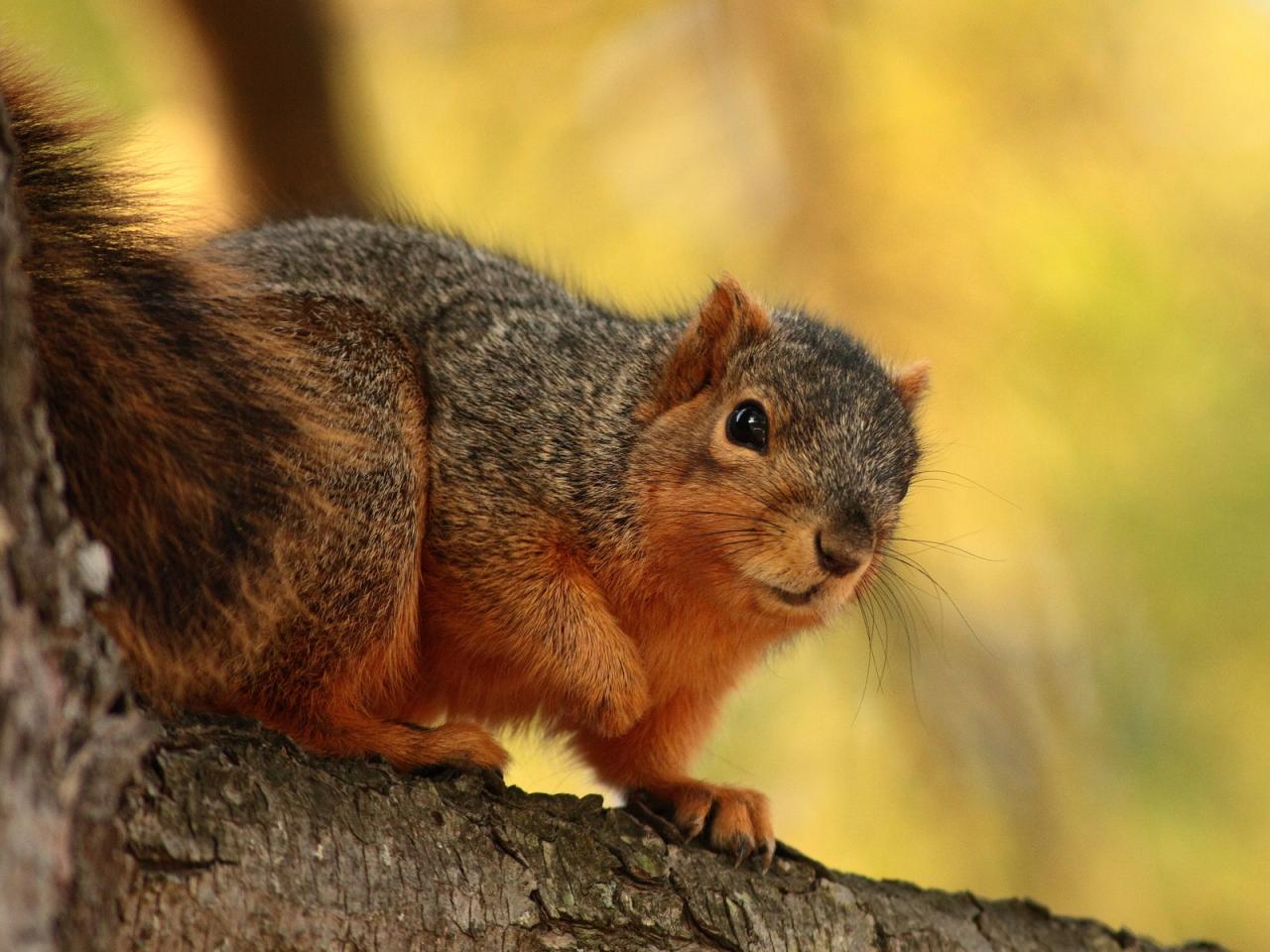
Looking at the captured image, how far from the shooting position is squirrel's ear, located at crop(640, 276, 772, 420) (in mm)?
2699

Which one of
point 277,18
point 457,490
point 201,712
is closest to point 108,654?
point 201,712

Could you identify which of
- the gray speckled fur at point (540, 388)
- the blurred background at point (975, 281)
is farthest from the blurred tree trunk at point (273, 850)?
the blurred background at point (975, 281)

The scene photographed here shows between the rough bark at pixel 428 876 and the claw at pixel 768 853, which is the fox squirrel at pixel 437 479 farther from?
the rough bark at pixel 428 876

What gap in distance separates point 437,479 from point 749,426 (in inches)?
22.2

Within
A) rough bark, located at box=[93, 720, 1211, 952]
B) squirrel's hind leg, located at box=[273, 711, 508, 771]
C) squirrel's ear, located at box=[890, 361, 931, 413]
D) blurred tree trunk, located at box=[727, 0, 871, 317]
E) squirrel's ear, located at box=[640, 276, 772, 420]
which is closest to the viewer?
rough bark, located at box=[93, 720, 1211, 952]

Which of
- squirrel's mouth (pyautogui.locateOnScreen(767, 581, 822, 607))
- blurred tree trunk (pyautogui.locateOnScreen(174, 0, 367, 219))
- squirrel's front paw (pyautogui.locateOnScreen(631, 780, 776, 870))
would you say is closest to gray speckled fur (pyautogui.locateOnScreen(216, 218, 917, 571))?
squirrel's mouth (pyautogui.locateOnScreen(767, 581, 822, 607))

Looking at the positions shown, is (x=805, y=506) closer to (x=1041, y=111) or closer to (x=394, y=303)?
(x=394, y=303)

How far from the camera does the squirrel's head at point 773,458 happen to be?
2.30 m

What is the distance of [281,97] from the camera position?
3730 millimetres

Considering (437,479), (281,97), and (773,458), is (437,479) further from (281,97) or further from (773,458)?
(281,97)

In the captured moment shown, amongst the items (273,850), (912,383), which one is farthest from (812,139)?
(273,850)

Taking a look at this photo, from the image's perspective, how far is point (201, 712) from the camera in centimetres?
193

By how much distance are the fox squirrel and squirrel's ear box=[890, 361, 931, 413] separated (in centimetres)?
1

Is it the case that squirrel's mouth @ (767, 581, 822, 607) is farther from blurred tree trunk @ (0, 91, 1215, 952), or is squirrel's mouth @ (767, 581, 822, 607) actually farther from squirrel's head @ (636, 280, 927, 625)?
blurred tree trunk @ (0, 91, 1215, 952)
